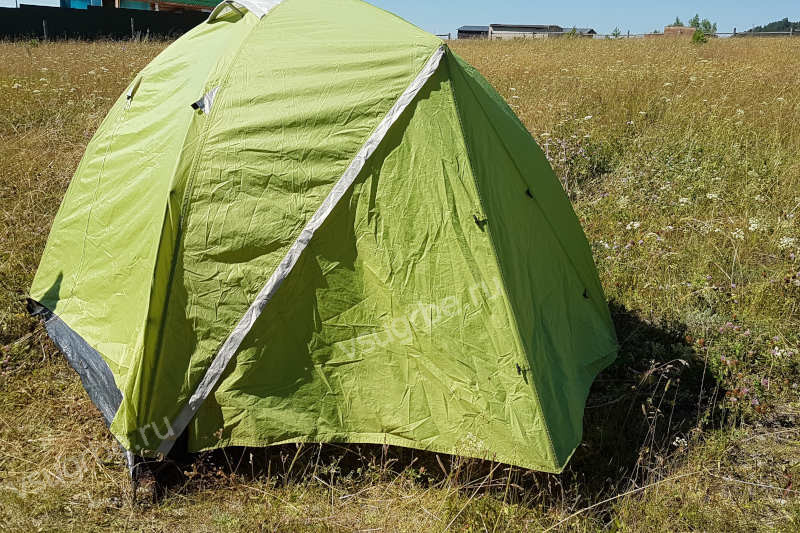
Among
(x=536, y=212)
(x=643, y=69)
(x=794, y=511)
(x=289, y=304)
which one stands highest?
(x=643, y=69)

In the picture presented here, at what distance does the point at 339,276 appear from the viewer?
118 inches

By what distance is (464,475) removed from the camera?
306cm

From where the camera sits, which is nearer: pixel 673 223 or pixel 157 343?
pixel 157 343

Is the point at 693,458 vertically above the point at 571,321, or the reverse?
the point at 571,321

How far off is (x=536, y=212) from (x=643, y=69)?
23.9 feet

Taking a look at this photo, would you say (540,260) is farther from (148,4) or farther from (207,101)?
(148,4)

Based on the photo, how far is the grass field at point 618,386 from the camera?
294 cm

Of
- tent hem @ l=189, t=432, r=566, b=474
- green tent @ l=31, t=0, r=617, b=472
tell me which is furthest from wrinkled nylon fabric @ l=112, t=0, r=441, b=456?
tent hem @ l=189, t=432, r=566, b=474

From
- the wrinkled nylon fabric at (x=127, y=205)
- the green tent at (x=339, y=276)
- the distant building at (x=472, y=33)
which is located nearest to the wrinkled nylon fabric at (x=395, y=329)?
the green tent at (x=339, y=276)

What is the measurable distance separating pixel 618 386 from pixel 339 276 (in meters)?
2.04

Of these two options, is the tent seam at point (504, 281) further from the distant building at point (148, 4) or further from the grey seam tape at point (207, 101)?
the distant building at point (148, 4)

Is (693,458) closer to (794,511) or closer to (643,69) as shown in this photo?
(794,511)

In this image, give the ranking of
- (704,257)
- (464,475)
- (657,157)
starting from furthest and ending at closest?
(657,157)
(704,257)
(464,475)

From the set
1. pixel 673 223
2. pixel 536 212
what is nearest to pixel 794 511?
pixel 536 212
